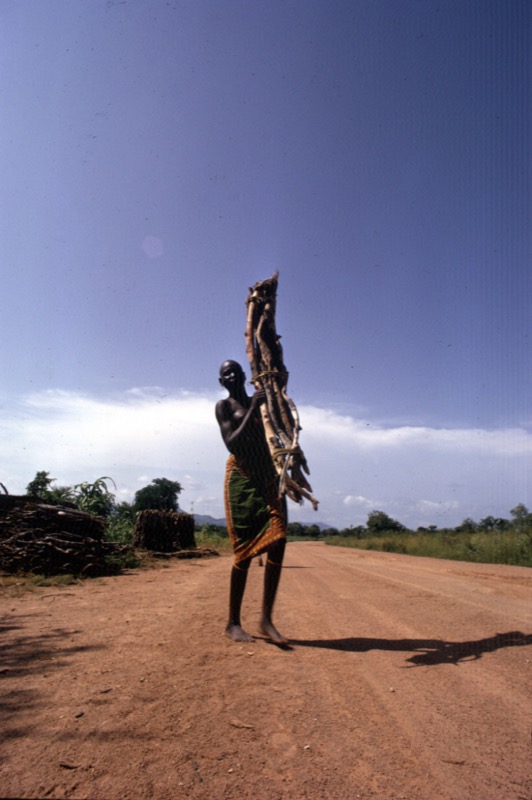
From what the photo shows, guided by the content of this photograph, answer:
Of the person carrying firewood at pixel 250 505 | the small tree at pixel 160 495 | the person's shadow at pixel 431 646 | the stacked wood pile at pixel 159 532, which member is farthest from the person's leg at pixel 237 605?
the small tree at pixel 160 495

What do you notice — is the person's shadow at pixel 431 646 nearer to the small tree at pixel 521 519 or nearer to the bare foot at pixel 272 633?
the bare foot at pixel 272 633

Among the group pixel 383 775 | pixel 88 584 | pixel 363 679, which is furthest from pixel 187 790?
pixel 88 584

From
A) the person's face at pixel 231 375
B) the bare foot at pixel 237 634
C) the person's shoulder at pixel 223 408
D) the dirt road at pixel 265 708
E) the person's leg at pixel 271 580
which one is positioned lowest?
the dirt road at pixel 265 708

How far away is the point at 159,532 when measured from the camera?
1353 cm

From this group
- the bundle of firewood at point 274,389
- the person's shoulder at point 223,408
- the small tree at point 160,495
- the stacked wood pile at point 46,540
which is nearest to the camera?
the bundle of firewood at point 274,389

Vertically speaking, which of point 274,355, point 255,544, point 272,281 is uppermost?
point 272,281

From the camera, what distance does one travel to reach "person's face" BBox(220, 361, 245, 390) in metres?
4.06

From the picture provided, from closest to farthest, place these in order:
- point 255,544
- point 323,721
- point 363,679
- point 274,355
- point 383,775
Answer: point 383,775 → point 323,721 → point 363,679 → point 255,544 → point 274,355

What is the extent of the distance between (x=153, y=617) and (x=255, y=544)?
1.35m

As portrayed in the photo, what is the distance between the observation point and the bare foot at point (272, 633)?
3.34 meters

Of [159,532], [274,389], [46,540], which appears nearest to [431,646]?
[274,389]

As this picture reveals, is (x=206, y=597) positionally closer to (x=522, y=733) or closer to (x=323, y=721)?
(x=323, y=721)

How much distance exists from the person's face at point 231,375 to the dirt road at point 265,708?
2.01 metres

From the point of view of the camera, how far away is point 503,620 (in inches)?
164
